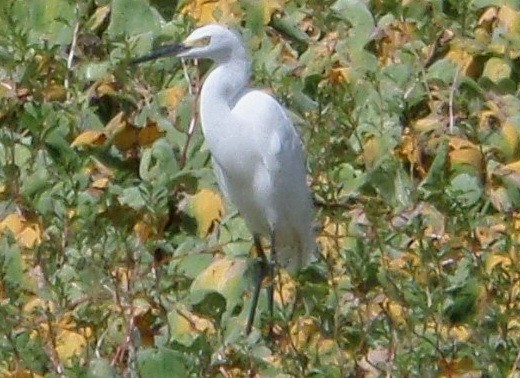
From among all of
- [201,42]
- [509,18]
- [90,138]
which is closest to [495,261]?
[201,42]

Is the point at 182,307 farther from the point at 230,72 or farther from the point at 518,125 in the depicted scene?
the point at 518,125

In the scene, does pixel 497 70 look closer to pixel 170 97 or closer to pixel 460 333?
pixel 170 97

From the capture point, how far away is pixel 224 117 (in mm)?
4199

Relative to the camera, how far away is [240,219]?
4.55 meters

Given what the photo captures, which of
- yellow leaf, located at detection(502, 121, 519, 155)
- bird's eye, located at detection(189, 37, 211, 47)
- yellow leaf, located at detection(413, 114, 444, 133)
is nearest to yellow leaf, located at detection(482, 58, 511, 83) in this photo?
yellow leaf, located at detection(413, 114, 444, 133)

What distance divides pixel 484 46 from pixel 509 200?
2.79ft

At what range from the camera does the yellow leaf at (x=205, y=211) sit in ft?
14.5

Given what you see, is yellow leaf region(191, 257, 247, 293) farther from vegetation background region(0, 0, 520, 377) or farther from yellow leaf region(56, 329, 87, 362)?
yellow leaf region(56, 329, 87, 362)

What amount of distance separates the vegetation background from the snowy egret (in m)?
0.07

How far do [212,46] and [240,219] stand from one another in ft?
1.89

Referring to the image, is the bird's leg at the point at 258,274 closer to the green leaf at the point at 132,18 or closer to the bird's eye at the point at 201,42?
the bird's eye at the point at 201,42

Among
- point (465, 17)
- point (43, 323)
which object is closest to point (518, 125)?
point (465, 17)

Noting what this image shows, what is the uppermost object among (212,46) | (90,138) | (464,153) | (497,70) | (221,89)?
(212,46)

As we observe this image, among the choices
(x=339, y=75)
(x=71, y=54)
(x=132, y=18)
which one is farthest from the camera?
(x=132, y=18)
